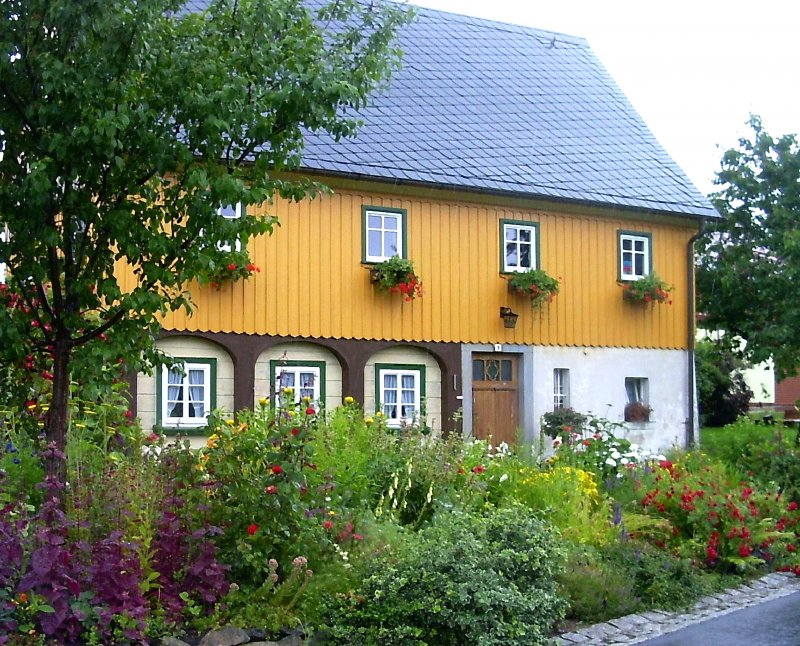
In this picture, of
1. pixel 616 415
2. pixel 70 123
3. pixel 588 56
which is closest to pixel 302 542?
pixel 70 123

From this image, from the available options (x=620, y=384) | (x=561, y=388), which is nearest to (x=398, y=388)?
(x=561, y=388)

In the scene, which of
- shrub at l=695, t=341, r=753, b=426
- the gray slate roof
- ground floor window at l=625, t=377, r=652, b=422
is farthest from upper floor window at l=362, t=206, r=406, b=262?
shrub at l=695, t=341, r=753, b=426

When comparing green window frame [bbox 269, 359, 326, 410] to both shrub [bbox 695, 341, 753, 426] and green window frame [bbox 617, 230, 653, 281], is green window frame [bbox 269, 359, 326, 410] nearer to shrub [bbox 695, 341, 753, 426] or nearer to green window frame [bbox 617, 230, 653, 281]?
green window frame [bbox 617, 230, 653, 281]

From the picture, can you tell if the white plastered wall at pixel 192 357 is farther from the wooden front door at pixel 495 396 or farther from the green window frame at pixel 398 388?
the wooden front door at pixel 495 396

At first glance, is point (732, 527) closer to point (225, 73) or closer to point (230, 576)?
point (230, 576)

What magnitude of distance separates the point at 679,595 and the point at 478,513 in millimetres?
2017

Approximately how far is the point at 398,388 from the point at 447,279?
194 centimetres

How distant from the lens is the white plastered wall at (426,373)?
703 inches

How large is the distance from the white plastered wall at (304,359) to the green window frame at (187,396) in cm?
72

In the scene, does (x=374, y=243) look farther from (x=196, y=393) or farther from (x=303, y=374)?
(x=196, y=393)

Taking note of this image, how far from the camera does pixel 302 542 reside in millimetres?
8008

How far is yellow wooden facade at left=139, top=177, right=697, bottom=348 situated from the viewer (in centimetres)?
1684

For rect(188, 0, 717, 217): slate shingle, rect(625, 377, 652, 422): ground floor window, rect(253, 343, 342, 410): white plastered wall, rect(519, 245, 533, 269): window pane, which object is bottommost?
rect(625, 377, 652, 422): ground floor window

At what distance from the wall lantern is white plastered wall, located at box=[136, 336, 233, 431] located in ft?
15.8
